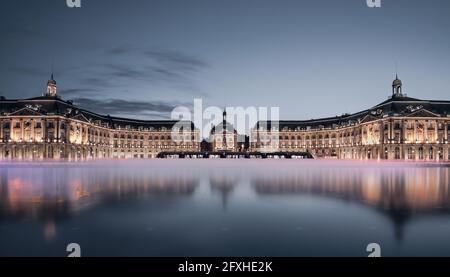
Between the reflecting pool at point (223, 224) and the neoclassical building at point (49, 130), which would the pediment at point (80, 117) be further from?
the reflecting pool at point (223, 224)

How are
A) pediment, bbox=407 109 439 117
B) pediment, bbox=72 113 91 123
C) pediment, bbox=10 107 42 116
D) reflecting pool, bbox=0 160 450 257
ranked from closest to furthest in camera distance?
reflecting pool, bbox=0 160 450 257, pediment, bbox=407 109 439 117, pediment, bbox=10 107 42 116, pediment, bbox=72 113 91 123

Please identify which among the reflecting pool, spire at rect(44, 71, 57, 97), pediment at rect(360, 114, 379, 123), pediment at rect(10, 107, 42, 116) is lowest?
the reflecting pool

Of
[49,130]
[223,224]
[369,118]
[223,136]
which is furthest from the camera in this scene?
[223,136]

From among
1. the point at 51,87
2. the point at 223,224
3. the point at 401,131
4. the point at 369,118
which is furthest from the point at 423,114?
the point at 51,87

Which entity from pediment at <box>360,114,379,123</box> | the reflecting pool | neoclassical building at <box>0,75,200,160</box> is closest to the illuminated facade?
neoclassical building at <box>0,75,200,160</box>

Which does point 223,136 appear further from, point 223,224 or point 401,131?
point 223,224

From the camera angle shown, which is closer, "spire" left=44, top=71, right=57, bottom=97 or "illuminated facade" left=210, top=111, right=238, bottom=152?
"spire" left=44, top=71, right=57, bottom=97

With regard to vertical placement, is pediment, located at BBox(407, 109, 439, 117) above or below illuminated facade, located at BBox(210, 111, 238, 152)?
above

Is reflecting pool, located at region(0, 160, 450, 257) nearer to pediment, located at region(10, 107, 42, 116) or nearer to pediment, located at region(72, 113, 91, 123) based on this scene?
pediment, located at region(10, 107, 42, 116)

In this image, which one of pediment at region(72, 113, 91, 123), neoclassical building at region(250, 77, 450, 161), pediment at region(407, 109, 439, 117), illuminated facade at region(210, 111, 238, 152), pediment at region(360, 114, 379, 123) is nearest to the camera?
neoclassical building at region(250, 77, 450, 161)

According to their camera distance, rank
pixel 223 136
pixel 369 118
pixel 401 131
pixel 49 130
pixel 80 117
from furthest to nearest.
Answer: pixel 223 136 < pixel 80 117 < pixel 369 118 < pixel 49 130 < pixel 401 131

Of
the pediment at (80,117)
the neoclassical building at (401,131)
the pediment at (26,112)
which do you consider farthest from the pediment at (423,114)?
the pediment at (26,112)

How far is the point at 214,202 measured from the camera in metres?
14.5
